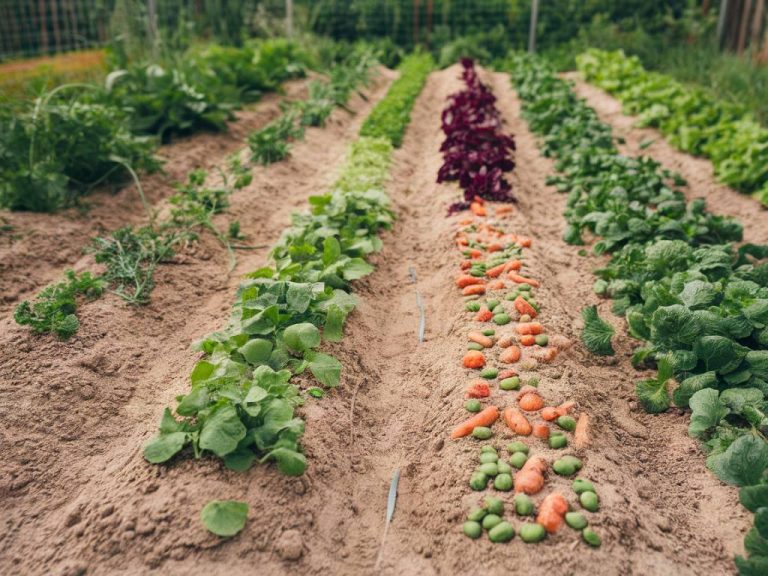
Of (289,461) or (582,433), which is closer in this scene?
(289,461)

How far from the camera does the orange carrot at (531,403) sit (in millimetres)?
3041

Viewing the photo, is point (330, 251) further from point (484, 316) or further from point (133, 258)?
point (133, 258)

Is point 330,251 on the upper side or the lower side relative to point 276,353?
upper

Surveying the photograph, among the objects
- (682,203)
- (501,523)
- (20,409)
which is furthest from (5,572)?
(682,203)

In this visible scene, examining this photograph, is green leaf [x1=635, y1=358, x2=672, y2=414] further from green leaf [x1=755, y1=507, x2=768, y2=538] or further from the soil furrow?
the soil furrow

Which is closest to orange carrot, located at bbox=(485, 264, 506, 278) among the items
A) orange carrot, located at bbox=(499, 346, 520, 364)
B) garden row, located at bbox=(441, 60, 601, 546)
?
garden row, located at bbox=(441, 60, 601, 546)

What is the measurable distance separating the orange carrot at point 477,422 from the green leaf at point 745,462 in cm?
96

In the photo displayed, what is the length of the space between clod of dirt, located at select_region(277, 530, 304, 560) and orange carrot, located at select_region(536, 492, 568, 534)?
908 mm

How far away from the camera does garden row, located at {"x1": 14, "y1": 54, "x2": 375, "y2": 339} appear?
3.83 m

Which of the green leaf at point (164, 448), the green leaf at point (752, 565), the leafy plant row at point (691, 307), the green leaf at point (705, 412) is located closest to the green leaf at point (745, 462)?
the leafy plant row at point (691, 307)

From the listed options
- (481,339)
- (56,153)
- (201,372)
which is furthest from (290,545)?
(56,153)

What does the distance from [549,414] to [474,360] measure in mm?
565

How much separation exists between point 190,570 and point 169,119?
589 centimetres

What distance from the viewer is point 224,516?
7.97ft
